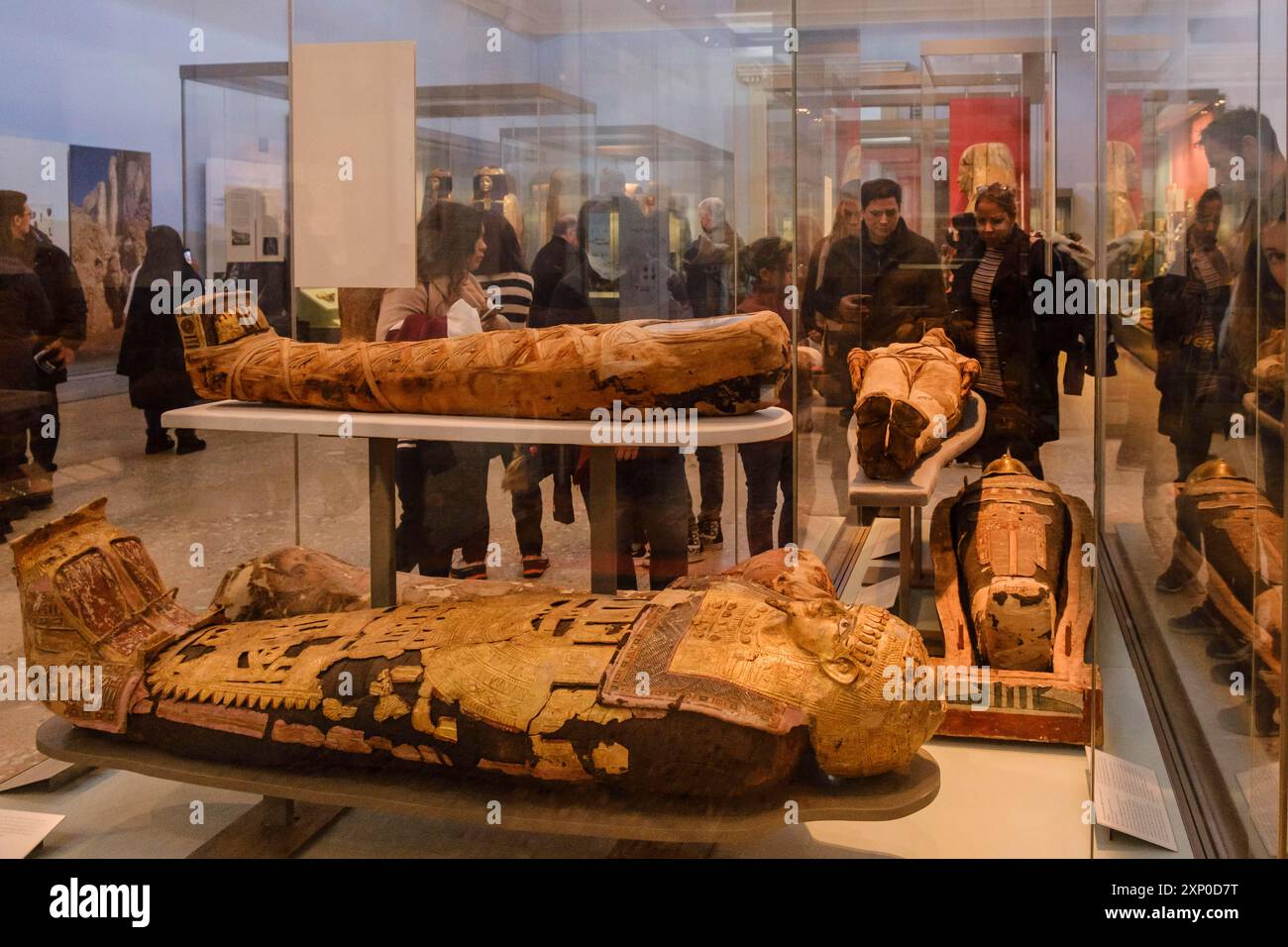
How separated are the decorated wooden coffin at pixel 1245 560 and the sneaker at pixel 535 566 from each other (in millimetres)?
1567

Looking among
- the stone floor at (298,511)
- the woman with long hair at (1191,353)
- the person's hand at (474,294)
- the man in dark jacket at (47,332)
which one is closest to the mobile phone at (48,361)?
the man in dark jacket at (47,332)

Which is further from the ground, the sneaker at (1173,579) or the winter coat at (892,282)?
the winter coat at (892,282)

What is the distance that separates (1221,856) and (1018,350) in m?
1.51

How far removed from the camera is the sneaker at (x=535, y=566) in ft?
10.3

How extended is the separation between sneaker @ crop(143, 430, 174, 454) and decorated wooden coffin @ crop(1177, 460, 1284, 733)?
2.51 m

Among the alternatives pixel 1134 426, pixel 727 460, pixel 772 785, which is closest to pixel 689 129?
pixel 727 460

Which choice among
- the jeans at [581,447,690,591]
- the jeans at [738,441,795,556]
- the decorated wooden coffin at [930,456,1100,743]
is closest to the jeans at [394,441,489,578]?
the jeans at [581,447,690,591]

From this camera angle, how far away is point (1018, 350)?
3504 mm

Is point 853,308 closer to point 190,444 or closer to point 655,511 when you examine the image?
point 655,511

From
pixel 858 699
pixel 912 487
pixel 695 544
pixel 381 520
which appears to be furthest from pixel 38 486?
pixel 912 487

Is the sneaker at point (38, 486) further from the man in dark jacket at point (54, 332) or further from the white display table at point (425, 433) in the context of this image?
the white display table at point (425, 433)

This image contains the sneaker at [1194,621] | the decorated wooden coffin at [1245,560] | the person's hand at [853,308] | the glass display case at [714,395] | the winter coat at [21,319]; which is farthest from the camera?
the person's hand at [853,308]

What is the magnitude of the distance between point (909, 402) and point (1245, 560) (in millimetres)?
1027
